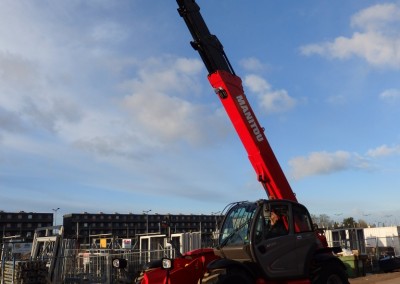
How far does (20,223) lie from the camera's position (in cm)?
9462

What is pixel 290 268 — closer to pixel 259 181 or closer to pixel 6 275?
pixel 259 181

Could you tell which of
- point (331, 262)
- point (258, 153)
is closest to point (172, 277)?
point (331, 262)

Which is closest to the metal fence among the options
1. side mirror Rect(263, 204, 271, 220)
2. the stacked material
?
the stacked material

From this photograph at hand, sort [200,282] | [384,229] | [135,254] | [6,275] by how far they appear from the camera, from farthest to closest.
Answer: [384,229], [135,254], [6,275], [200,282]

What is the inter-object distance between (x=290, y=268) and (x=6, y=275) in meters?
14.1

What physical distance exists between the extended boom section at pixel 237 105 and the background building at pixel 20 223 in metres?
87.2

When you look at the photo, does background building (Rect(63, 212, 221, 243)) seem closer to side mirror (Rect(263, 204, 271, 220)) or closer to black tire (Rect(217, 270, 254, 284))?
side mirror (Rect(263, 204, 271, 220))

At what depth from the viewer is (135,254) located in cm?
2430

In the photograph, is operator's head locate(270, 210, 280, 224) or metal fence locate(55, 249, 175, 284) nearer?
operator's head locate(270, 210, 280, 224)

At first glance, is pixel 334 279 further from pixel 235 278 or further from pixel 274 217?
pixel 235 278

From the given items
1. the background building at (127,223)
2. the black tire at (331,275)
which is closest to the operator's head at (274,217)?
the black tire at (331,275)

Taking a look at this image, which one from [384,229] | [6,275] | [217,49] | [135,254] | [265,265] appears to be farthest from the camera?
[384,229]

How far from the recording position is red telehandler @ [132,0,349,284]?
27.9 feet

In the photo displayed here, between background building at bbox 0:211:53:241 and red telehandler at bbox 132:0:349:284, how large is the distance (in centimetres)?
8786
